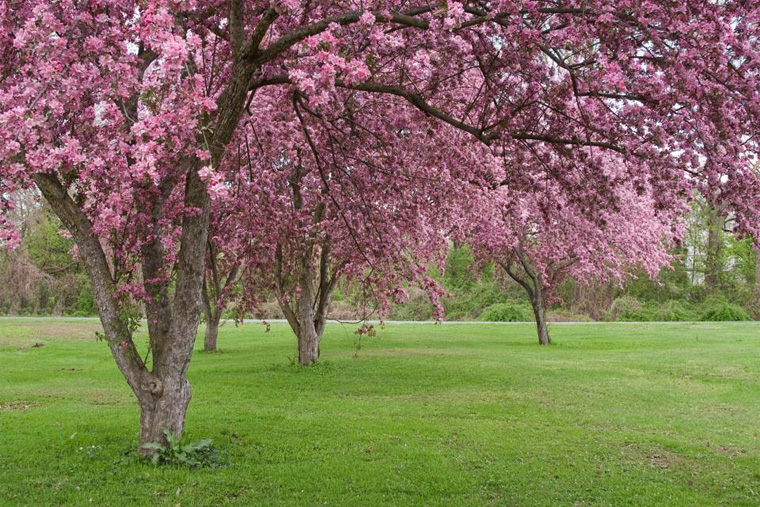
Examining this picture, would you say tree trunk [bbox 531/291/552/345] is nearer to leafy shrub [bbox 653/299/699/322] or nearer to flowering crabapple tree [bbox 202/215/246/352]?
flowering crabapple tree [bbox 202/215/246/352]

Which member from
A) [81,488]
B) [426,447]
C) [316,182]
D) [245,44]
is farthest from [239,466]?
[316,182]

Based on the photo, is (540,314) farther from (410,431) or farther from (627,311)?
(627,311)

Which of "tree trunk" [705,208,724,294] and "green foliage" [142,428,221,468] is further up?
"tree trunk" [705,208,724,294]

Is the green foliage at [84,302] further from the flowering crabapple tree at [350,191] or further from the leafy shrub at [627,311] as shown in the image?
the flowering crabapple tree at [350,191]

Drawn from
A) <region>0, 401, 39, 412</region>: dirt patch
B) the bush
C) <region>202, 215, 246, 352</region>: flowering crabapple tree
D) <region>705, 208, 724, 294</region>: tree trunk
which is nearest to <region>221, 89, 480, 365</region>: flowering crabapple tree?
<region>202, 215, 246, 352</region>: flowering crabapple tree

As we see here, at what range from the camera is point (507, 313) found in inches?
1455

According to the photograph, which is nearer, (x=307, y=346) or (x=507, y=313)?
(x=307, y=346)


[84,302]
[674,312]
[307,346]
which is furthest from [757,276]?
[84,302]

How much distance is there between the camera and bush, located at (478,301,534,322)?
36.7 metres

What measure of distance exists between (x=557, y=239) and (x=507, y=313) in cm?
2084

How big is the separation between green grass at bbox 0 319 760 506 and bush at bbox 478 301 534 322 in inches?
684

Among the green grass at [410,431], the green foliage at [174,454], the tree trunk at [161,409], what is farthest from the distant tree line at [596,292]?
the tree trunk at [161,409]

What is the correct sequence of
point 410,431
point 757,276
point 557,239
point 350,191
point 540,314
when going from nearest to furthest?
point 410,431, point 350,191, point 557,239, point 540,314, point 757,276

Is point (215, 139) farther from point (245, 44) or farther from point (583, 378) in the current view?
point (583, 378)
